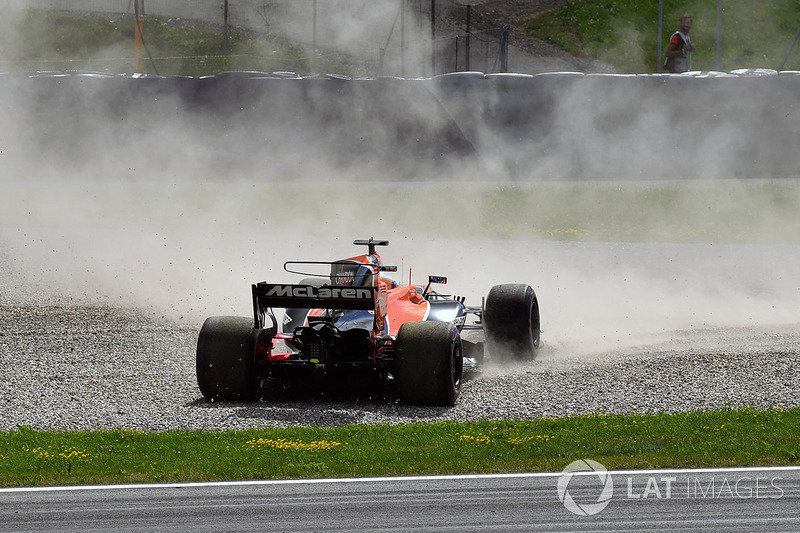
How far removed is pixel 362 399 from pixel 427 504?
3.93m

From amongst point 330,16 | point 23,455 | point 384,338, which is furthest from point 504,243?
point 23,455

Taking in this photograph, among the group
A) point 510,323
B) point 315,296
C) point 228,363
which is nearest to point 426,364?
point 315,296

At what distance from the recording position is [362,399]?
37.9 ft

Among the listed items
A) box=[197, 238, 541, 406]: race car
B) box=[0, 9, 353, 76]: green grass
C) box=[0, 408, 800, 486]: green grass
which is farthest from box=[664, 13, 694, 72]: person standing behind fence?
box=[0, 408, 800, 486]: green grass

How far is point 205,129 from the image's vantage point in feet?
84.2

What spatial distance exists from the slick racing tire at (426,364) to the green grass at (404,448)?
0.83 metres

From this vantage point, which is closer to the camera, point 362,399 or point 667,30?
point 362,399

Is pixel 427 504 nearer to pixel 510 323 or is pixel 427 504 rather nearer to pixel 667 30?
pixel 510 323

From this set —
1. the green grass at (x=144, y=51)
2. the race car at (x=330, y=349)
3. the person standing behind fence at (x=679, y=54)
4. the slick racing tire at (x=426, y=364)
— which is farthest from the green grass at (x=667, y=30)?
the slick racing tire at (x=426, y=364)

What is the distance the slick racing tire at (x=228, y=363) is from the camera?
11148mm

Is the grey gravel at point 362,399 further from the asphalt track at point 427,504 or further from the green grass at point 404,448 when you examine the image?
the asphalt track at point 427,504

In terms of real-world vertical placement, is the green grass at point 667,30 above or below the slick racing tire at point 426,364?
above

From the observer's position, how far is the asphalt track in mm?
7246

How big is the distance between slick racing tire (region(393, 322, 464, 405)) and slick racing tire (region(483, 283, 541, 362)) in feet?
8.43
